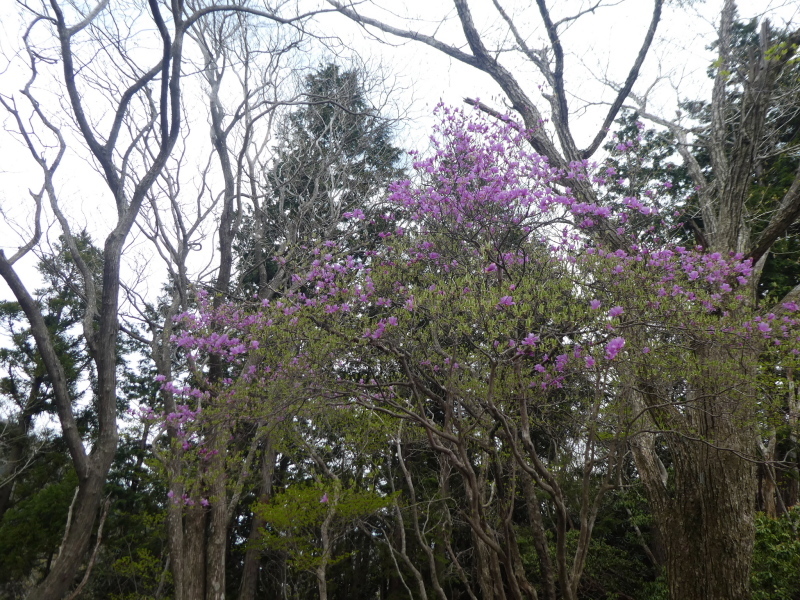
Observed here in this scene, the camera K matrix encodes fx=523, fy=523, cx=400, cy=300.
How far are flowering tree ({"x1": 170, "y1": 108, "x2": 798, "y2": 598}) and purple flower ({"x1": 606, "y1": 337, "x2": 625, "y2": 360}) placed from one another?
5.7 inches

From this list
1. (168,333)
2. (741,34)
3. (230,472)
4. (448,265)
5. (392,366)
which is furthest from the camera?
(741,34)

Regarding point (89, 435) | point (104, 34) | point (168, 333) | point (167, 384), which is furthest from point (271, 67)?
point (89, 435)

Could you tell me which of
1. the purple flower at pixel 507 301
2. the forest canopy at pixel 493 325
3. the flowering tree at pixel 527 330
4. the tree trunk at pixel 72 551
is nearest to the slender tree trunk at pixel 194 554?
the forest canopy at pixel 493 325

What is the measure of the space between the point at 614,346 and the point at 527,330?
667 mm

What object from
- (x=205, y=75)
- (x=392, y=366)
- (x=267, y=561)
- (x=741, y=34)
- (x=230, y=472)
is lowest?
(x=267, y=561)

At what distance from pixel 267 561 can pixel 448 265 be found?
1187cm

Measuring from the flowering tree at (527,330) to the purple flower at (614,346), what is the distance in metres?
0.15

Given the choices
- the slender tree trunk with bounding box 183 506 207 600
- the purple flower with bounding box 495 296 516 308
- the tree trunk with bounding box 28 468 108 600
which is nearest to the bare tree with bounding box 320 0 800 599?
the purple flower with bounding box 495 296 516 308

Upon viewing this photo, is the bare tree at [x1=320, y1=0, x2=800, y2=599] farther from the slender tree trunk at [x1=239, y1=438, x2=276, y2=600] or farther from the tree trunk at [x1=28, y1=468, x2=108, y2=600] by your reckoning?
the slender tree trunk at [x1=239, y1=438, x2=276, y2=600]

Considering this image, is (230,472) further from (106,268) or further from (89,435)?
(89,435)

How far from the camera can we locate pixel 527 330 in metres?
4.22

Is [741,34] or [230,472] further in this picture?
[741,34]

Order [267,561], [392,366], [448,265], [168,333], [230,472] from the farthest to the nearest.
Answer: [267,561] → [230,472] → [168,333] → [392,366] → [448,265]

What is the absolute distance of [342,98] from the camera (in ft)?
30.3
